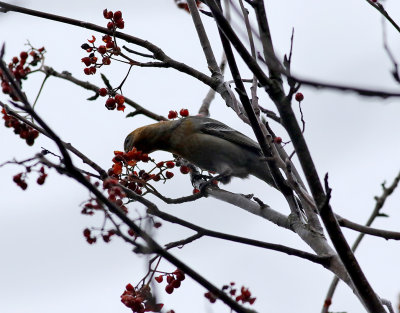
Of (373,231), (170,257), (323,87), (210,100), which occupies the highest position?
(210,100)

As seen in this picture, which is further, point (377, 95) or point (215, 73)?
point (215, 73)

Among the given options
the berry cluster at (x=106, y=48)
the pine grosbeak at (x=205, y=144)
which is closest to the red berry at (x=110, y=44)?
the berry cluster at (x=106, y=48)

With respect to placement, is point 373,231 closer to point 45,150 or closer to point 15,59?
point 45,150

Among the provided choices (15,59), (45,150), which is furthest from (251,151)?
(45,150)

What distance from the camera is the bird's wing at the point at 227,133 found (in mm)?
7320

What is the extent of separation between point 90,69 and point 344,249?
2.90m

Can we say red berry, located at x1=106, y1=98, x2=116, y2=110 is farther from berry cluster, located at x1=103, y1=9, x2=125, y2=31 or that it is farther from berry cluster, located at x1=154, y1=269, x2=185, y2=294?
berry cluster, located at x1=154, y1=269, x2=185, y2=294

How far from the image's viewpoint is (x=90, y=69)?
5098mm

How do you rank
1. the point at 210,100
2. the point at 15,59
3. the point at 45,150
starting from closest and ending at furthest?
1. the point at 45,150
2. the point at 15,59
3. the point at 210,100

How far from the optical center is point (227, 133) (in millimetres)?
7586

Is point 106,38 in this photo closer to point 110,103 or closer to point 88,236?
point 110,103

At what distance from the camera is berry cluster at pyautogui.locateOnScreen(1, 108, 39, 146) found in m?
4.32

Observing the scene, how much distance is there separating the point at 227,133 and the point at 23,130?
Result: 11.9 ft

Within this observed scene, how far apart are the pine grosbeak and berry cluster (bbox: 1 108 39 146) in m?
2.92
